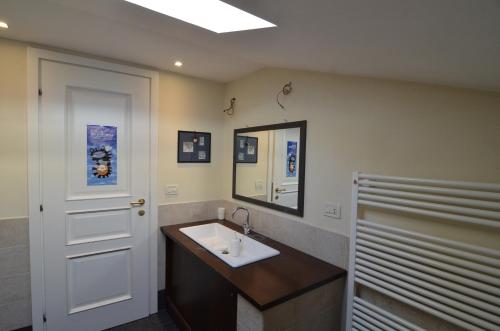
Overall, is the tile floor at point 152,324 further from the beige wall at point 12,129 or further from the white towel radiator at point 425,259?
the white towel radiator at point 425,259

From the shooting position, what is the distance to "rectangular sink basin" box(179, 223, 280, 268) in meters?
1.75

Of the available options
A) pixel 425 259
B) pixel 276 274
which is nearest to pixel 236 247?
pixel 276 274

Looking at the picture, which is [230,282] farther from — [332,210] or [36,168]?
[36,168]

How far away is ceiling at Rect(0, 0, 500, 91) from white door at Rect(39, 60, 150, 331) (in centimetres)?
35

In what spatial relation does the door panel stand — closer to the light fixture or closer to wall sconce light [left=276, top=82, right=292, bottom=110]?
wall sconce light [left=276, top=82, right=292, bottom=110]

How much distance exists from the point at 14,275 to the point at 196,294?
1.37 metres

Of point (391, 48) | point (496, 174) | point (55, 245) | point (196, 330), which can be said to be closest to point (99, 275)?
point (55, 245)

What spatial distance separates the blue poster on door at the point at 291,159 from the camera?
1998mm

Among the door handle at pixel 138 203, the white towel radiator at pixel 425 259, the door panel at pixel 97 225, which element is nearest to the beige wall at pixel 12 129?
the door panel at pixel 97 225

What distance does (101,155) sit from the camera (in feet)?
7.13

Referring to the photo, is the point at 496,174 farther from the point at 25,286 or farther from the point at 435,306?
the point at 25,286

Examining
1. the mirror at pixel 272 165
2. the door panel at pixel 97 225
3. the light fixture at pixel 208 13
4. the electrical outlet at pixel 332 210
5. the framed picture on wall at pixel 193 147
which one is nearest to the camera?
the light fixture at pixel 208 13

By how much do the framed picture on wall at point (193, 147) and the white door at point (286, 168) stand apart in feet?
2.84

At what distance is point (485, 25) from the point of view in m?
0.61
